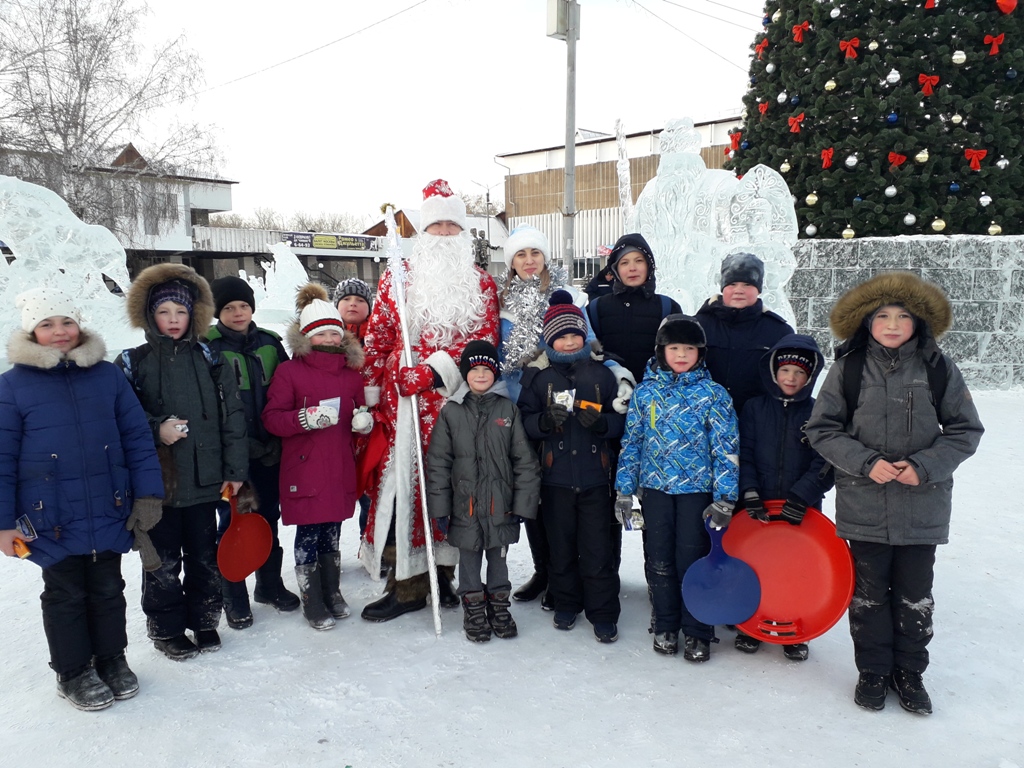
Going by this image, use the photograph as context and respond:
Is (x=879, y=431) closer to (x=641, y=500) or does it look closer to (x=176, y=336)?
(x=641, y=500)

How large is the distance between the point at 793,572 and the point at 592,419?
3.71 feet

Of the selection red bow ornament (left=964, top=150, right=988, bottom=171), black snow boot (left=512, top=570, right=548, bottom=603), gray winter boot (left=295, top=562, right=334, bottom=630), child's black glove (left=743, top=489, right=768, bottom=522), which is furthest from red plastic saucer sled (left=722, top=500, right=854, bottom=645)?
red bow ornament (left=964, top=150, right=988, bottom=171)

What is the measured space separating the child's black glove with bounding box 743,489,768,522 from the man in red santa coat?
1482mm

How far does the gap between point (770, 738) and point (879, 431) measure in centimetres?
122

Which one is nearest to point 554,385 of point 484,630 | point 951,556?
point 484,630

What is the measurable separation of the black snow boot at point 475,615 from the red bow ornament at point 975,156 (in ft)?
25.6

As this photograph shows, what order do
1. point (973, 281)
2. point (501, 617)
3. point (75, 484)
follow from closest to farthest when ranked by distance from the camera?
point (75, 484), point (501, 617), point (973, 281)

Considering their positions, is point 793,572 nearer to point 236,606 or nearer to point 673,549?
point 673,549

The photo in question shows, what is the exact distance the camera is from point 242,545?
133 inches

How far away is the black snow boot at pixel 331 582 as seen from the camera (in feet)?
11.8

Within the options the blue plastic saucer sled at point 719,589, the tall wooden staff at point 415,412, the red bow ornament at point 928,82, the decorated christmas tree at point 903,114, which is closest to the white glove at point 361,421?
the tall wooden staff at point 415,412

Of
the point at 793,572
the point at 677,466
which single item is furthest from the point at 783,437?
the point at 793,572

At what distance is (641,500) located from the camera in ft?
10.5

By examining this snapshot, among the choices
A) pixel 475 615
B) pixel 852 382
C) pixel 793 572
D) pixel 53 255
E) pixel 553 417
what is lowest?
pixel 475 615
